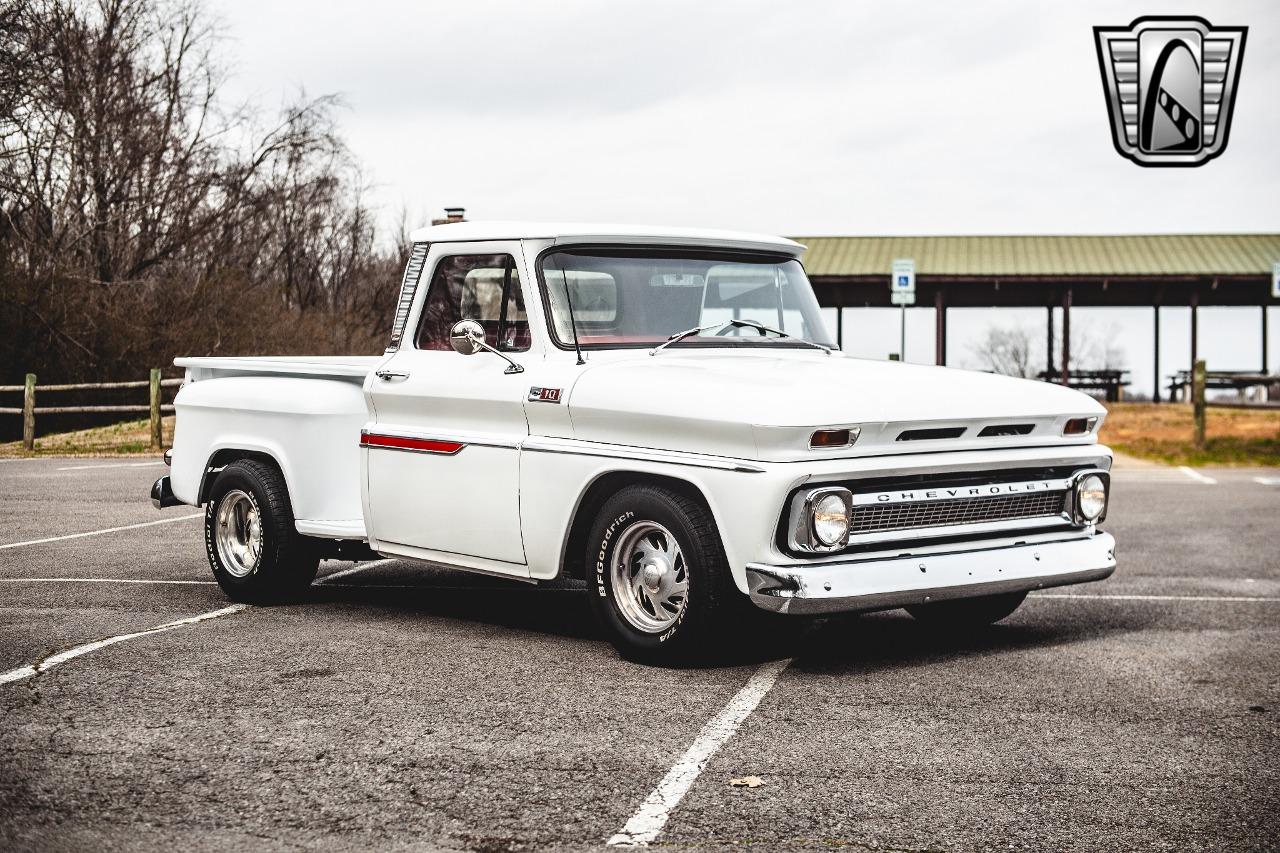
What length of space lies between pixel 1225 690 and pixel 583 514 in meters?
2.73

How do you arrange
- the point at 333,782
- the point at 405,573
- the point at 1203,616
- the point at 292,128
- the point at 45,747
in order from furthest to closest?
the point at 292,128 < the point at 405,573 < the point at 1203,616 < the point at 45,747 < the point at 333,782

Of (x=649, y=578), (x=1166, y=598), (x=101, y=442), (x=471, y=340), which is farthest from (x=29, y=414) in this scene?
(x=649, y=578)

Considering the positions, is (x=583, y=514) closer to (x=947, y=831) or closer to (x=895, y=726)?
(x=895, y=726)

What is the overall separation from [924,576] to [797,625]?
1.48m

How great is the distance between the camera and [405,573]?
9.70 meters

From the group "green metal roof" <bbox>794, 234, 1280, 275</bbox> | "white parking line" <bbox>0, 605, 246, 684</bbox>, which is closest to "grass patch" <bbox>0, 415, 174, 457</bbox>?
"green metal roof" <bbox>794, 234, 1280, 275</bbox>

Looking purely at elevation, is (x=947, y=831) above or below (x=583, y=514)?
below

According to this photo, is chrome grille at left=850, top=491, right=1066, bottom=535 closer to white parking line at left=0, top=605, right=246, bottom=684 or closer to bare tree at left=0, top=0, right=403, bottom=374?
white parking line at left=0, top=605, right=246, bottom=684

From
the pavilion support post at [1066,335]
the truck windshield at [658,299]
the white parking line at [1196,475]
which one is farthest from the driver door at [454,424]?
the pavilion support post at [1066,335]

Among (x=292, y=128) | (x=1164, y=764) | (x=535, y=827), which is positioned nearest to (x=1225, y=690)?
(x=1164, y=764)

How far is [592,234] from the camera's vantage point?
7.20 m

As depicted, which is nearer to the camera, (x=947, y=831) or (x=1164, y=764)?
(x=947, y=831)

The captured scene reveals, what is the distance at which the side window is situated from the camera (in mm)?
7238

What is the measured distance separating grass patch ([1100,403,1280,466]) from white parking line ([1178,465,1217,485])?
104 centimetres
